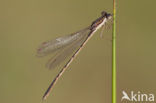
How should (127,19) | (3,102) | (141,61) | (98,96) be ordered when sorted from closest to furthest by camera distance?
(3,102) < (98,96) < (141,61) < (127,19)

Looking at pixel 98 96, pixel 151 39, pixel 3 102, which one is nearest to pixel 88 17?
pixel 151 39

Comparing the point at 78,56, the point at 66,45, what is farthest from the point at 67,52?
the point at 78,56

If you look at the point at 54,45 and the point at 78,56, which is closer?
the point at 54,45

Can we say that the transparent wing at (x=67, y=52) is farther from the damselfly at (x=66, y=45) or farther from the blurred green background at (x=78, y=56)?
the blurred green background at (x=78, y=56)

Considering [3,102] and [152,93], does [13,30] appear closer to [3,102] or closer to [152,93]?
[3,102]

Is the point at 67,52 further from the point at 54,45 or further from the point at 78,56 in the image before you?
the point at 78,56

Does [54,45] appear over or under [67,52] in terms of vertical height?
over
